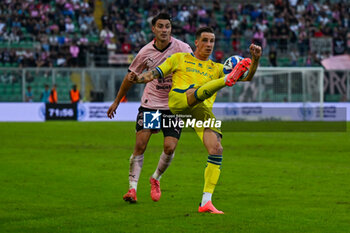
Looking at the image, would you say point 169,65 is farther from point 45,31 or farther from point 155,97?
point 45,31

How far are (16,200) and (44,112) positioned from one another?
76.8 ft

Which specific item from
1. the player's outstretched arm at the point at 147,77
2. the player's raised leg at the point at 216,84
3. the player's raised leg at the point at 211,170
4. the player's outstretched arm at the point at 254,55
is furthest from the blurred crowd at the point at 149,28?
the player's outstretched arm at the point at 254,55

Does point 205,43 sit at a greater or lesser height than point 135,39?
greater

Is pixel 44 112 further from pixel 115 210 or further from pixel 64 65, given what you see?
pixel 115 210

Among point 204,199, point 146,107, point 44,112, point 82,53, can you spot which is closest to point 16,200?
point 146,107

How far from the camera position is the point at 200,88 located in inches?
291

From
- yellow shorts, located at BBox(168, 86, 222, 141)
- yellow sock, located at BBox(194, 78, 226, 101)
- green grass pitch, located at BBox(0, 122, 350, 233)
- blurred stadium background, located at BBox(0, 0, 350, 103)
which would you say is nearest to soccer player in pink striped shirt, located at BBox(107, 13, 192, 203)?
green grass pitch, located at BBox(0, 122, 350, 233)

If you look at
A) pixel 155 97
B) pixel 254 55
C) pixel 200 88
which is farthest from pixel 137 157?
pixel 254 55

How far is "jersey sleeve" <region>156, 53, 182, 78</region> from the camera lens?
25.5 feet

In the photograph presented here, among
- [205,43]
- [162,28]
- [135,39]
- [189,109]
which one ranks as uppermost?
[162,28]

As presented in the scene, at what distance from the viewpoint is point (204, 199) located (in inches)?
290

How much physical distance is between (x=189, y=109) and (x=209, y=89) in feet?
1.89

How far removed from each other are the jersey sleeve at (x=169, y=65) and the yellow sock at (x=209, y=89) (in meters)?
0.52

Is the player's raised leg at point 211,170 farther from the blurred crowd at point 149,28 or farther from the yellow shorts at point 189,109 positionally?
the blurred crowd at point 149,28
